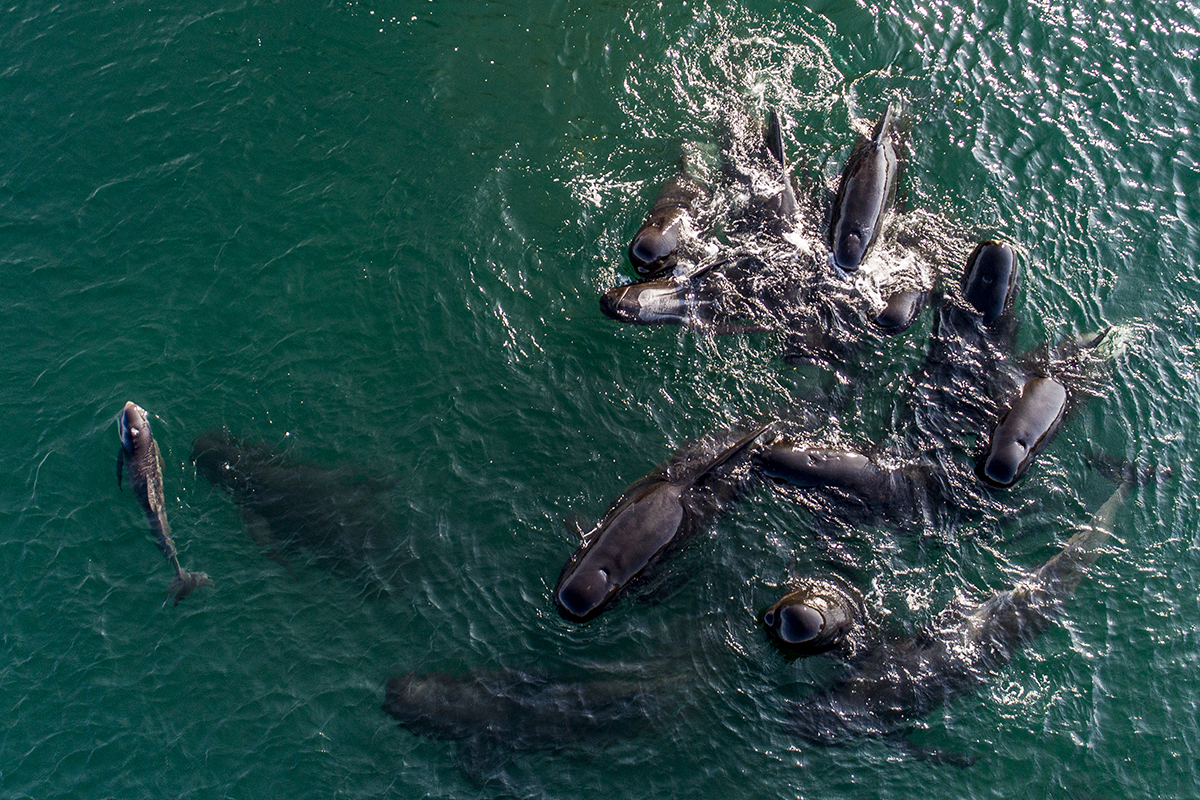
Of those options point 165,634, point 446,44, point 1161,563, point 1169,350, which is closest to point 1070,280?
point 1169,350

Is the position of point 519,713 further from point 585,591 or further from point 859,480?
point 859,480

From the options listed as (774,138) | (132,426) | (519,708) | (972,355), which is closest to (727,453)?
(972,355)

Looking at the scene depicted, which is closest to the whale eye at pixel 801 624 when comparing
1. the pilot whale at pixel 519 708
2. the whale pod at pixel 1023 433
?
the pilot whale at pixel 519 708

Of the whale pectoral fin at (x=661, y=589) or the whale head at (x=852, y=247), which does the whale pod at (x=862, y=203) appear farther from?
the whale pectoral fin at (x=661, y=589)

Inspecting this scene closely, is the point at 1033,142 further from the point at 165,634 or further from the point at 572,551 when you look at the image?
the point at 165,634

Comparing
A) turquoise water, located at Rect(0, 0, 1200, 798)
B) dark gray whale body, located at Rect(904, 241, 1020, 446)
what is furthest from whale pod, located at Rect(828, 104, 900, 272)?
dark gray whale body, located at Rect(904, 241, 1020, 446)

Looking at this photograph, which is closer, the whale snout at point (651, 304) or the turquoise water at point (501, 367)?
the turquoise water at point (501, 367)
